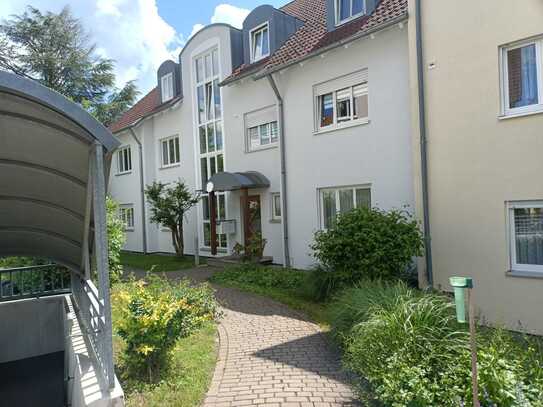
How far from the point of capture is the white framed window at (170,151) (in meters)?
19.3

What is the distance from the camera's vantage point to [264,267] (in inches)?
516

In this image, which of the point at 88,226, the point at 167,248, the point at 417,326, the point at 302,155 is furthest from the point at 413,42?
the point at 167,248

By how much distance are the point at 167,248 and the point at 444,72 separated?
1490 cm

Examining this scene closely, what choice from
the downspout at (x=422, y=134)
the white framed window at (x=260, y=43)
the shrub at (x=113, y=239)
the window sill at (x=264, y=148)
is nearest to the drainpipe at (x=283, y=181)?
the window sill at (x=264, y=148)

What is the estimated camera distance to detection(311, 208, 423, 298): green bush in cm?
841

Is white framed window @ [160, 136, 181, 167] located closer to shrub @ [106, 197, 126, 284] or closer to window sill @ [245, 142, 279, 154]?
window sill @ [245, 142, 279, 154]

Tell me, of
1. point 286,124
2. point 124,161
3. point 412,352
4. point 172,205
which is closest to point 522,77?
point 412,352

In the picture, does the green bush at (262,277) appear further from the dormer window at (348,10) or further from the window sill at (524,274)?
the dormer window at (348,10)

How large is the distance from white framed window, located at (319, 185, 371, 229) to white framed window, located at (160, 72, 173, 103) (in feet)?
36.4

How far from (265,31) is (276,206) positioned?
638 centimetres

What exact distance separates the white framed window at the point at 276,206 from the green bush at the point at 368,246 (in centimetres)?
512

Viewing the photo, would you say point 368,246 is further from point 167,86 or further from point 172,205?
point 167,86

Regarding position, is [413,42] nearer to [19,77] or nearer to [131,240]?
[19,77]

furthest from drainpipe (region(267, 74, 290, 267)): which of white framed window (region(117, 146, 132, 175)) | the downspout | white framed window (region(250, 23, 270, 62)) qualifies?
white framed window (region(117, 146, 132, 175))
